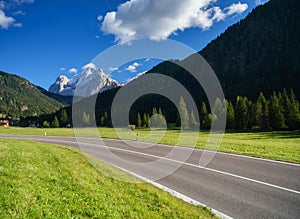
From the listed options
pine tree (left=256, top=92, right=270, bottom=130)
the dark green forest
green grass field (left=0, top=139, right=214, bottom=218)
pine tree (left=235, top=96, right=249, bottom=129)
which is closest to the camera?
green grass field (left=0, top=139, right=214, bottom=218)

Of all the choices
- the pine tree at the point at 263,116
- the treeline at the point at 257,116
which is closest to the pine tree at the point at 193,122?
the treeline at the point at 257,116

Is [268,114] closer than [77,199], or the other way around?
A: [77,199]

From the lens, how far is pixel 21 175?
6969 millimetres

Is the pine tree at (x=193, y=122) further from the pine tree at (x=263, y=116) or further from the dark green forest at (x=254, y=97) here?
the pine tree at (x=263, y=116)

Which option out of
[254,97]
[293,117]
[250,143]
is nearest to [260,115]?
[293,117]

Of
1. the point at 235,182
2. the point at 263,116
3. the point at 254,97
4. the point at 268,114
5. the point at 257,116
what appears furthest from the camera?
the point at 254,97

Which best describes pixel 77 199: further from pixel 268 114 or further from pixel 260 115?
pixel 260 115

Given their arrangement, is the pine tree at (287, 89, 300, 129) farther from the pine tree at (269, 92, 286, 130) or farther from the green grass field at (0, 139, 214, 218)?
the green grass field at (0, 139, 214, 218)

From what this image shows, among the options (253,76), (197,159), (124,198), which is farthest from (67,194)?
(253,76)

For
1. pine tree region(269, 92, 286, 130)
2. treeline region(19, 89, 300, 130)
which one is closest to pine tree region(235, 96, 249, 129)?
treeline region(19, 89, 300, 130)

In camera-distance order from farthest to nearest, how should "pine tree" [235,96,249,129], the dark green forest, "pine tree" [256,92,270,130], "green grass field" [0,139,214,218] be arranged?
"pine tree" [235,96,249,129]
"pine tree" [256,92,270,130]
the dark green forest
"green grass field" [0,139,214,218]

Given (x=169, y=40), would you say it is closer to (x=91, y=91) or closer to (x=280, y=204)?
(x=91, y=91)

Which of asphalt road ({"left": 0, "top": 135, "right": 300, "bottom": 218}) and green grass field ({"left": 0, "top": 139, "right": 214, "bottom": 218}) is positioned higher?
green grass field ({"left": 0, "top": 139, "right": 214, "bottom": 218})

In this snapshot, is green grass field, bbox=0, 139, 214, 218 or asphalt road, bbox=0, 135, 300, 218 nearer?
green grass field, bbox=0, 139, 214, 218
